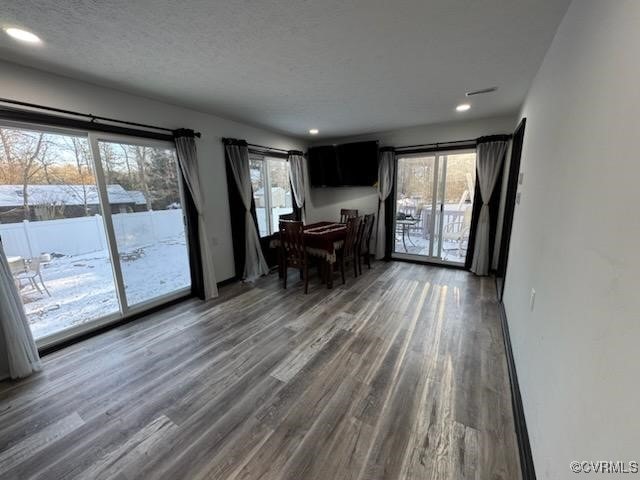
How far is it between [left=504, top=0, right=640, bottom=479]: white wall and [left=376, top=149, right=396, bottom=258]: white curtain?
302 cm

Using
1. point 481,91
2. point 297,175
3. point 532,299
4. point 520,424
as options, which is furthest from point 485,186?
point 520,424

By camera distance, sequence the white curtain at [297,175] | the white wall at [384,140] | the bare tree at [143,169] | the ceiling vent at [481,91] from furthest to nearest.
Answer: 1. the white curtain at [297,175]
2. the white wall at [384,140]
3. the bare tree at [143,169]
4. the ceiling vent at [481,91]

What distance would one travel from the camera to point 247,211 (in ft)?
12.8

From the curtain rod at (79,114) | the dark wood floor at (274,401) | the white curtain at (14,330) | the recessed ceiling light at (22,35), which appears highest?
the recessed ceiling light at (22,35)

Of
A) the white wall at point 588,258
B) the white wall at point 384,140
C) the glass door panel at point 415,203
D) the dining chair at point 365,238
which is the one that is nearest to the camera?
the white wall at point 588,258

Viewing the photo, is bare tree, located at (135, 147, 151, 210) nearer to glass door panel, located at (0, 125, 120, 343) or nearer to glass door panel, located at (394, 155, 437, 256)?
glass door panel, located at (0, 125, 120, 343)

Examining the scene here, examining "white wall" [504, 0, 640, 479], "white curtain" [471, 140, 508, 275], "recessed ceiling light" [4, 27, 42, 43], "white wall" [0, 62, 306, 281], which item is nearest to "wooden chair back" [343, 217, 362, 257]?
"white wall" [0, 62, 306, 281]

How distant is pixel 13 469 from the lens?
4.34ft

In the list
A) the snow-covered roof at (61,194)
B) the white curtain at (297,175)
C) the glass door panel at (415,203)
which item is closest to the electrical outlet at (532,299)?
the glass door panel at (415,203)

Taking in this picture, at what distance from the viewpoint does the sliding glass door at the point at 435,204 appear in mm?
4203

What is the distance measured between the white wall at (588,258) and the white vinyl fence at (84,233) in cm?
360

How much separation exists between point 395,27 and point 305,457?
265 cm

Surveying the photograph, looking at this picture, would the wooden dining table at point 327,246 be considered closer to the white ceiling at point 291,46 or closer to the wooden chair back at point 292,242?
the wooden chair back at point 292,242

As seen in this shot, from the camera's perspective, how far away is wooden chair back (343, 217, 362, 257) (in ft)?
11.8
